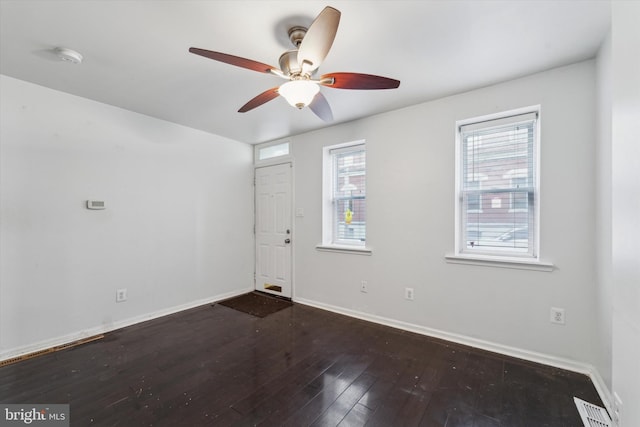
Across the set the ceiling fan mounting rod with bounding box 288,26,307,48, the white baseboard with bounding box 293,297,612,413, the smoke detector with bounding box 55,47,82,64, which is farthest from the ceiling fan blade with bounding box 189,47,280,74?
the white baseboard with bounding box 293,297,612,413

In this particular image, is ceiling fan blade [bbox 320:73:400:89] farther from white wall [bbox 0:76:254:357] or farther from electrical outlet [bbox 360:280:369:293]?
white wall [bbox 0:76:254:357]

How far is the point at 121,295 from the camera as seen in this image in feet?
9.93

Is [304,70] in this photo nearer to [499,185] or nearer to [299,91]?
[299,91]

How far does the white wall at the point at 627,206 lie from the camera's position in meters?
0.50

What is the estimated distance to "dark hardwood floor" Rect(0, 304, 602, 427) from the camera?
169cm

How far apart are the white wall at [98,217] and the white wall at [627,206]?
3766mm

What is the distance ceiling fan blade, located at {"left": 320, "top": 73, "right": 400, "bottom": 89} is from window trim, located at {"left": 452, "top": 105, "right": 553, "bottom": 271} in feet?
4.47

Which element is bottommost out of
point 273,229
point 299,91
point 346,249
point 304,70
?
point 346,249

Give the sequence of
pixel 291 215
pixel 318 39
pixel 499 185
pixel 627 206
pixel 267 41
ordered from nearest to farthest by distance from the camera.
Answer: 1. pixel 627 206
2. pixel 318 39
3. pixel 267 41
4. pixel 499 185
5. pixel 291 215

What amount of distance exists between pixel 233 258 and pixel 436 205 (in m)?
3.02

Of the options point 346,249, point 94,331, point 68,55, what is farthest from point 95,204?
point 346,249

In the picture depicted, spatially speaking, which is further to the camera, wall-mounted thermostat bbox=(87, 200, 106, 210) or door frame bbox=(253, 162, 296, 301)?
door frame bbox=(253, 162, 296, 301)

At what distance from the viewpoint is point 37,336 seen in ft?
8.14

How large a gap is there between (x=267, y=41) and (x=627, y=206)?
6.66 ft
